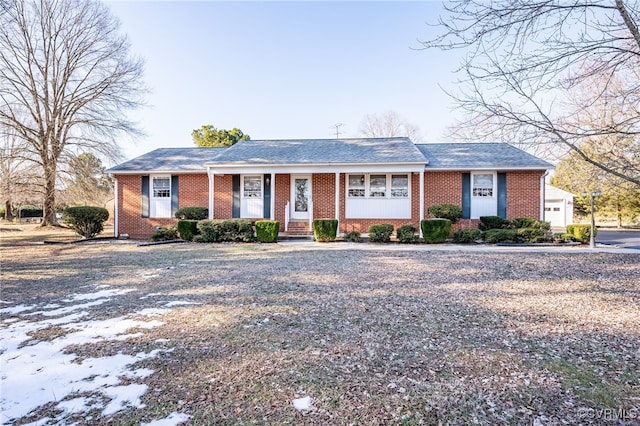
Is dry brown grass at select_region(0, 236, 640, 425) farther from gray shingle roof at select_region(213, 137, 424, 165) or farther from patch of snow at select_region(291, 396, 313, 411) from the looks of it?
gray shingle roof at select_region(213, 137, 424, 165)

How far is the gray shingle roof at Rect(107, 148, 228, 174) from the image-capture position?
47.4 feet

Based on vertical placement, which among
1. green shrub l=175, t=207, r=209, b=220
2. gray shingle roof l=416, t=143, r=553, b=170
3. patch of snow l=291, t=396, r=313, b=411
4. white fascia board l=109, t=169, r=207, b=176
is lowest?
patch of snow l=291, t=396, r=313, b=411

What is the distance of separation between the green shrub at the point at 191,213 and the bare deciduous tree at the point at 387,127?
85.0 feet

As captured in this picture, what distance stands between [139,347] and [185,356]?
575mm

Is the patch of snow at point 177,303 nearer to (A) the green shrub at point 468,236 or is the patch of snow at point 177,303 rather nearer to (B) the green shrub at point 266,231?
(B) the green shrub at point 266,231

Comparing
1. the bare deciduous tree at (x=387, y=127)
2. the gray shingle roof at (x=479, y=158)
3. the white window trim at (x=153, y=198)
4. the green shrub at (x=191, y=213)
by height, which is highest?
the bare deciduous tree at (x=387, y=127)

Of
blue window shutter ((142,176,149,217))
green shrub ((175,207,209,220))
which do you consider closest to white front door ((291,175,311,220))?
green shrub ((175,207,209,220))

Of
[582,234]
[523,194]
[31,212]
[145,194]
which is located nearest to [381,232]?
[523,194]

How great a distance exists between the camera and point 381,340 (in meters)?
3.29

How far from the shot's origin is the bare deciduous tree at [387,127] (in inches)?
1390

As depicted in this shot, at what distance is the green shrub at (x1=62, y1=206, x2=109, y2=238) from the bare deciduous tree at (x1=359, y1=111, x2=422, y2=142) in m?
28.3

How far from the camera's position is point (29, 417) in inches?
84.1

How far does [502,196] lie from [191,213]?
13.0 meters

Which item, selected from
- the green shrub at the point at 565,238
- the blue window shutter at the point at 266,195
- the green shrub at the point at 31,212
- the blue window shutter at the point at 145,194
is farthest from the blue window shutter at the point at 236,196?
the green shrub at the point at 31,212
